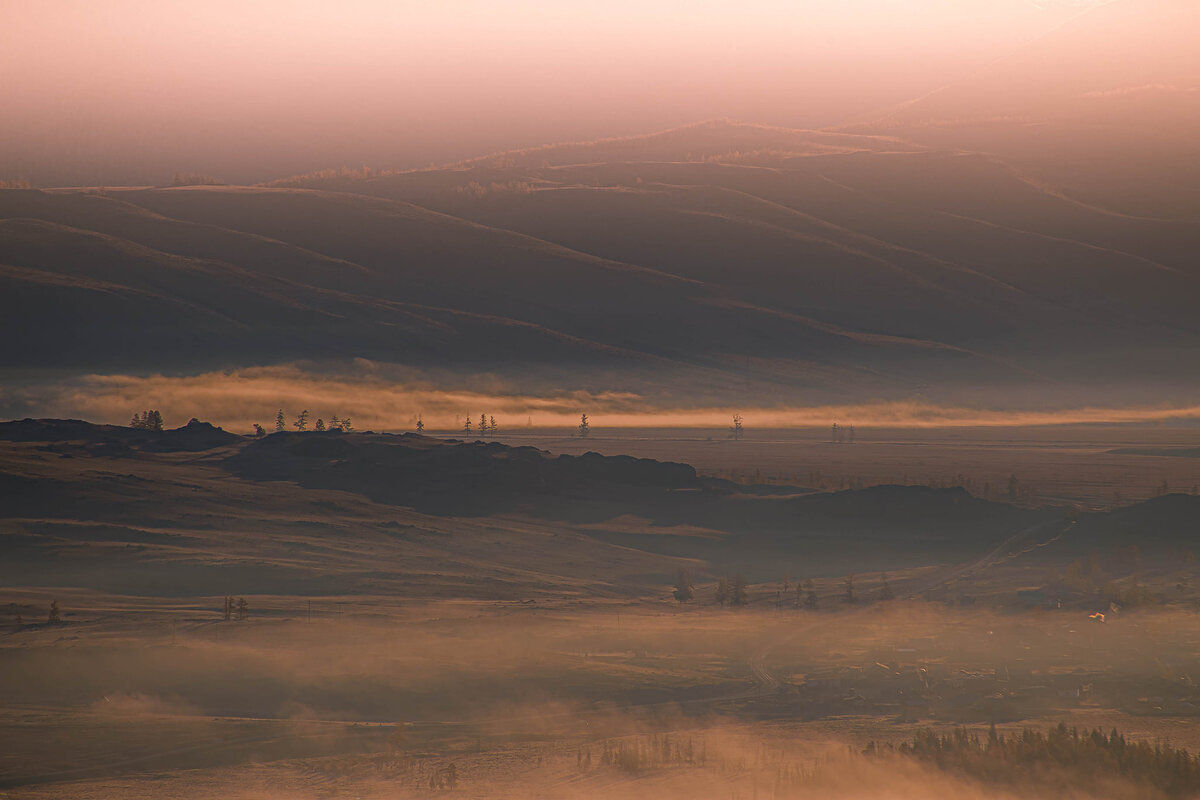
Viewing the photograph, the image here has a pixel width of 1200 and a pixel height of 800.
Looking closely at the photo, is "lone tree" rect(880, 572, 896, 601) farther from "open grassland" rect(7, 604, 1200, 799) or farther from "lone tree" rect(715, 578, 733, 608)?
"lone tree" rect(715, 578, 733, 608)

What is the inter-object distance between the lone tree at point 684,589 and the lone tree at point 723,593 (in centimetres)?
156

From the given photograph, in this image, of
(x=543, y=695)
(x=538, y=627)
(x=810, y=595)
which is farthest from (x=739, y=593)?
(x=543, y=695)

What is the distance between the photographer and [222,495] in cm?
11406

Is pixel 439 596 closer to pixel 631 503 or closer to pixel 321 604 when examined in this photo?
pixel 321 604

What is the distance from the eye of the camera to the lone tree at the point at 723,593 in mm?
81125

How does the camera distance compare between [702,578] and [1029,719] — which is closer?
[1029,719]

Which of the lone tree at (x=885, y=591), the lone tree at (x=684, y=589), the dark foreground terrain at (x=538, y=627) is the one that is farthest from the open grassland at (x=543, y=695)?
the lone tree at (x=684, y=589)

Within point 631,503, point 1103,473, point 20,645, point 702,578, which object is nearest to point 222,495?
point 631,503

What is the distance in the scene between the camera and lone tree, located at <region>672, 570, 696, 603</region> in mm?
82938

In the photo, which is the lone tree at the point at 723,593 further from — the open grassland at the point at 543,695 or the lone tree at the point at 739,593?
the open grassland at the point at 543,695

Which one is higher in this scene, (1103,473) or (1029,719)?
(1103,473)

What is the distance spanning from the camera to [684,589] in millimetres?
84562

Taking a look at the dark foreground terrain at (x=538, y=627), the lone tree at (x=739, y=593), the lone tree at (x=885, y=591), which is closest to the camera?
the dark foreground terrain at (x=538, y=627)

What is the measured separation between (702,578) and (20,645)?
147 ft
